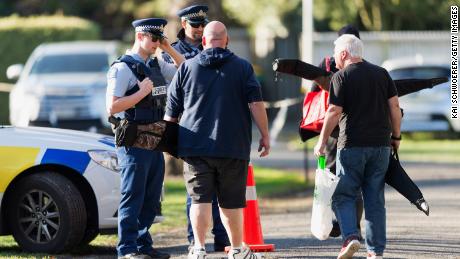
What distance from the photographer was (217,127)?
903 centimetres

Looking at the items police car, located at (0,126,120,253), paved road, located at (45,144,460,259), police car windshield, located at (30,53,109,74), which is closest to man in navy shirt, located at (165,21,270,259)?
paved road, located at (45,144,460,259)

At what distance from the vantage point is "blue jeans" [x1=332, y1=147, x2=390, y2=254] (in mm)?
9391

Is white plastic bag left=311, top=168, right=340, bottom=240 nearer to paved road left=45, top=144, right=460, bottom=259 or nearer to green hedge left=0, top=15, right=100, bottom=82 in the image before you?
paved road left=45, top=144, right=460, bottom=259

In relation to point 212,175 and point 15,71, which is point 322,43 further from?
point 212,175

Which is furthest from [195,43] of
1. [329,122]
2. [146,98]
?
[329,122]

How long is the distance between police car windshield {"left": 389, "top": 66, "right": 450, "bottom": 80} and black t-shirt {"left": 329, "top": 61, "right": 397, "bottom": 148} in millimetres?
16796

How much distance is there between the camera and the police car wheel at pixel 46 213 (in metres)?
10.2

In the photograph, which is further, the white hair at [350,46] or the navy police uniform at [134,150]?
the navy police uniform at [134,150]

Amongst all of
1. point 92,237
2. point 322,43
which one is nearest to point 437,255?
point 92,237

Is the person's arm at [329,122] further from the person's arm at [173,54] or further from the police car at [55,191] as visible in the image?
the police car at [55,191]

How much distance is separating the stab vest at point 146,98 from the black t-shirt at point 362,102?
1413 millimetres

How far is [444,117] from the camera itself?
25.9 meters

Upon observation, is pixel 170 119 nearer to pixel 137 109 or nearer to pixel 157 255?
pixel 137 109

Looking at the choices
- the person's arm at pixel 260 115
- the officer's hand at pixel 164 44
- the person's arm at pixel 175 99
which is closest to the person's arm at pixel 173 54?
the officer's hand at pixel 164 44
